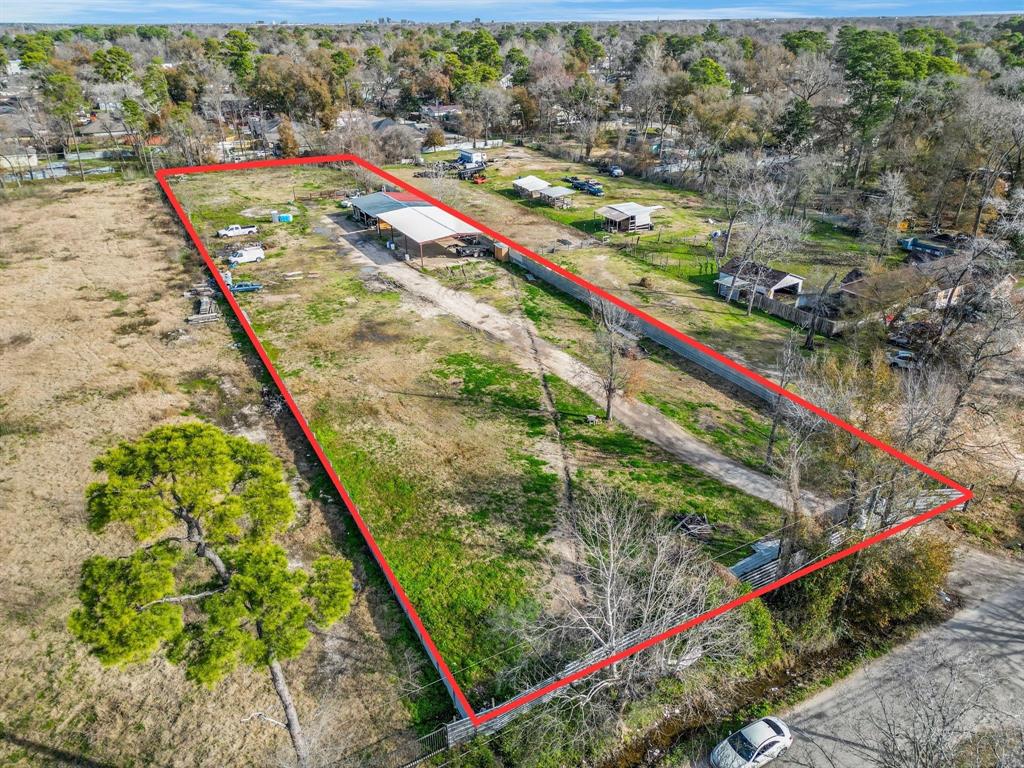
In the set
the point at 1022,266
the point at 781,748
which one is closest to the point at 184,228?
the point at 781,748

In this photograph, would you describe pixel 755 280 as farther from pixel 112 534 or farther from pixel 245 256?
pixel 112 534

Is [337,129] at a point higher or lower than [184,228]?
higher

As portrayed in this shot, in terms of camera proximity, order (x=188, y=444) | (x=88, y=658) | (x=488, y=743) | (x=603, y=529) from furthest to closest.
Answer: (x=603, y=529)
(x=88, y=658)
(x=488, y=743)
(x=188, y=444)

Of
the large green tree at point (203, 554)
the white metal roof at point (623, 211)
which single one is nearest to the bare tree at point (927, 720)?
the large green tree at point (203, 554)

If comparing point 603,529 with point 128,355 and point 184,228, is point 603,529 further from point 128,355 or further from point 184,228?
point 184,228

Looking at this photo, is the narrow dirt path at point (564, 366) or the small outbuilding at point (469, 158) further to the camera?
the small outbuilding at point (469, 158)

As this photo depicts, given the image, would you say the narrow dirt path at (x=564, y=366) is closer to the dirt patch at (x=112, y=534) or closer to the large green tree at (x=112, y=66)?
the dirt patch at (x=112, y=534)

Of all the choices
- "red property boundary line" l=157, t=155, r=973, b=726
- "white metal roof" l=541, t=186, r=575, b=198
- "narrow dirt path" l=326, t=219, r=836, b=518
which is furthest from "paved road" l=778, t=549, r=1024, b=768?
"white metal roof" l=541, t=186, r=575, b=198

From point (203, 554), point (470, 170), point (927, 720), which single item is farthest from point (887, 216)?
point (203, 554)
